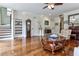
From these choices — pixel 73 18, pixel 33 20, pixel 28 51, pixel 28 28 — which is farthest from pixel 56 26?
pixel 28 51

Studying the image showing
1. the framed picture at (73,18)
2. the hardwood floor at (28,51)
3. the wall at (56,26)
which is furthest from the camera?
the wall at (56,26)

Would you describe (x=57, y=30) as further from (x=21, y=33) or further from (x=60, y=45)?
(x=60, y=45)

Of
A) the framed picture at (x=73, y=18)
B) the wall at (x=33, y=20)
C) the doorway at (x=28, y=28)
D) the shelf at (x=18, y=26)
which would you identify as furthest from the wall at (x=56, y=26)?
the shelf at (x=18, y=26)

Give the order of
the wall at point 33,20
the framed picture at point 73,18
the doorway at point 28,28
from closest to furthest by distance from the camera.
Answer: the framed picture at point 73,18 → the wall at point 33,20 → the doorway at point 28,28

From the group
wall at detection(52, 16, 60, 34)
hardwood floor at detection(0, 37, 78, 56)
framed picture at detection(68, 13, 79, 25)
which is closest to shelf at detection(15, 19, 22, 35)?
wall at detection(52, 16, 60, 34)

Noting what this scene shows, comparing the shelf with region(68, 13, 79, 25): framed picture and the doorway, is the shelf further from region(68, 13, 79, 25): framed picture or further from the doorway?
region(68, 13, 79, 25): framed picture

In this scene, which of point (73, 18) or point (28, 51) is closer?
point (28, 51)

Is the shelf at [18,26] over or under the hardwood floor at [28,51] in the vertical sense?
over

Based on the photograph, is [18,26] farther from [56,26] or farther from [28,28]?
[56,26]

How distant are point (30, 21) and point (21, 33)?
5.55 ft

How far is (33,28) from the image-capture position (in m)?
13.4

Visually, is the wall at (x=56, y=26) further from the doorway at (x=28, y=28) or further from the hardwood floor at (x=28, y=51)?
the hardwood floor at (x=28, y=51)

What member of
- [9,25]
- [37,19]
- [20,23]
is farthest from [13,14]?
[37,19]

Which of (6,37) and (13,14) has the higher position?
(13,14)
